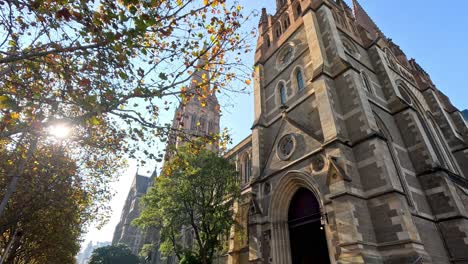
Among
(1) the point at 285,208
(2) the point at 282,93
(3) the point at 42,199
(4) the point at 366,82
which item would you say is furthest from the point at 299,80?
(3) the point at 42,199

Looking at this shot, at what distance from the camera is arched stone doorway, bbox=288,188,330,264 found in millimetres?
11398

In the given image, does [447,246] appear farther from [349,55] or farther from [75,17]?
[75,17]

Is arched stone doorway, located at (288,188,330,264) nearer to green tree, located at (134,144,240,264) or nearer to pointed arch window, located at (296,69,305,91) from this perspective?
green tree, located at (134,144,240,264)

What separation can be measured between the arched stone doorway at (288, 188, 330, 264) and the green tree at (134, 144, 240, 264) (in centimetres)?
437

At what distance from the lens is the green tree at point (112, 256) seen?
46.4 m

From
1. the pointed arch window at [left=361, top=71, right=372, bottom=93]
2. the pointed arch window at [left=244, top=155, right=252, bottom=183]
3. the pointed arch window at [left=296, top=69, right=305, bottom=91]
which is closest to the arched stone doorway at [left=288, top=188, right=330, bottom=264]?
the pointed arch window at [left=296, top=69, right=305, bottom=91]

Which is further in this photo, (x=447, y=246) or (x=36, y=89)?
(x=447, y=246)

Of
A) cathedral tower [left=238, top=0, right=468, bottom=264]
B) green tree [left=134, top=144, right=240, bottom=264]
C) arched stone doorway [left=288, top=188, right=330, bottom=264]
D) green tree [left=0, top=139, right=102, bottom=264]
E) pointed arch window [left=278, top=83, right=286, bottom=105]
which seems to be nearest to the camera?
cathedral tower [left=238, top=0, right=468, bottom=264]

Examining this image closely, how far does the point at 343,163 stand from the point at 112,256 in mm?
50312

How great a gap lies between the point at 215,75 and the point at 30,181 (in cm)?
1043

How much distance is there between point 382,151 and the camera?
1048 centimetres

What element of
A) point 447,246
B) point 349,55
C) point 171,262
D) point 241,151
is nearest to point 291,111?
point 349,55

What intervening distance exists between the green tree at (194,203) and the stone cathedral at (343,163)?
219cm

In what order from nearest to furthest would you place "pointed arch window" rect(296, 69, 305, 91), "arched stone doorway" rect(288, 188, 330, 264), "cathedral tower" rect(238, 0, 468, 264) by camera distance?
1. "cathedral tower" rect(238, 0, 468, 264)
2. "arched stone doorway" rect(288, 188, 330, 264)
3. "pointed arch window" rect(296, 69, 305, 91)
